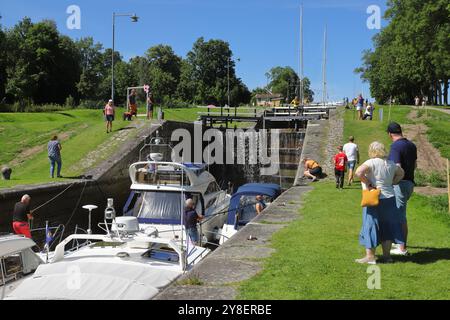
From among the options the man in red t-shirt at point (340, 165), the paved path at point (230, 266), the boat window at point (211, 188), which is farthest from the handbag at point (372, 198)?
the boat window at point (211, 188)

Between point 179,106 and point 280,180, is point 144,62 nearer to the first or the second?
point 179,106

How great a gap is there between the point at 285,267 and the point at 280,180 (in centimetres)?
2542

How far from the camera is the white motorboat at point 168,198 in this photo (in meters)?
13.3

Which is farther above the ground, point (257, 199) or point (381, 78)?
point (381, 78)

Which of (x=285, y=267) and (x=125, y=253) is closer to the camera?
(x=285, y=267)

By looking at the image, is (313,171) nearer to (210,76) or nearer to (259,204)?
(259,204)

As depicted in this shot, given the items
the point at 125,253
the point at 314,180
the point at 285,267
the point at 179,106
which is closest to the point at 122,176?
the point at 314,180

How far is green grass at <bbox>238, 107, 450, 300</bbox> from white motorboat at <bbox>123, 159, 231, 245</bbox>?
3.73m

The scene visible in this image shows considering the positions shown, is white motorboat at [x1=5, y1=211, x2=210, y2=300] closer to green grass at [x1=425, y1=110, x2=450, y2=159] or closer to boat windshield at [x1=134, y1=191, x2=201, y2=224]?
boat windshield at [x1=134, y1=191, x2=201, y2=224]

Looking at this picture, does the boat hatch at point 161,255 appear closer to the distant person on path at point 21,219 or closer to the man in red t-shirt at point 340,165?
the distant person on path at point 21,219

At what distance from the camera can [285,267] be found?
649 cm

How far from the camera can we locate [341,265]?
6543 mm

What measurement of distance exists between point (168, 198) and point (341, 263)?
8060mm

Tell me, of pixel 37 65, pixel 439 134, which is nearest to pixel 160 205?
pixel 439 134
